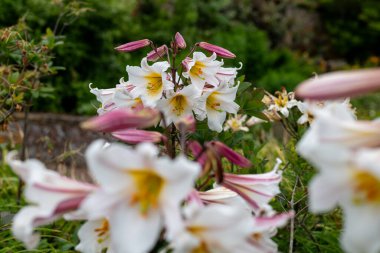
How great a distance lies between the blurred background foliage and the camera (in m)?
5.66

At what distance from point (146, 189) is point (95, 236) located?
Result: 0.86ft

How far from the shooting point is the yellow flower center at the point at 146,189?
93cm

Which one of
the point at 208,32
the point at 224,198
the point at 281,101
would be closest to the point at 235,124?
the point at 281,101

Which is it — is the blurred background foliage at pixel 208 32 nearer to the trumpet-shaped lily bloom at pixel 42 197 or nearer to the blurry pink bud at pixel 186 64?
the blurry pink bud at pixel 186 64

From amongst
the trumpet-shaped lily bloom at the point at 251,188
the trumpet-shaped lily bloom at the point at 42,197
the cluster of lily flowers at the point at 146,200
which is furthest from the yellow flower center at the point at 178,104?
the trumpet-shaped lily bloom at the point at 42,197

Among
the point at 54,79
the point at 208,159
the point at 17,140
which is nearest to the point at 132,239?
the point at 208,159

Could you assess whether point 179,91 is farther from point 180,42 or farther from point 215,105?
point 180,42

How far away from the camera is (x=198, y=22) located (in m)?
9.20

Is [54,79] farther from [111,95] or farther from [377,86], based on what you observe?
[377,86]

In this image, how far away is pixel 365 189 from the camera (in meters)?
0.83

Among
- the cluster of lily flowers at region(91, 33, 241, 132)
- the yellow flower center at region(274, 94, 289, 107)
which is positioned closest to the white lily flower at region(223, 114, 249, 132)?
the yellow flower center at region(274, 94, 289, 107)

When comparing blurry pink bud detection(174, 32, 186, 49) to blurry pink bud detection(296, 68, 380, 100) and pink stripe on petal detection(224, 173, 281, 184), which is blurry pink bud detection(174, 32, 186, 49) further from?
blurry pink bud detection(296, 68, 380, 100)

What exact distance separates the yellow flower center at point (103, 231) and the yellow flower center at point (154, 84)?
68 cm

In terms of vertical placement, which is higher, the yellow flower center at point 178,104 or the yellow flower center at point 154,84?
the yellow flower center at point 154,84
